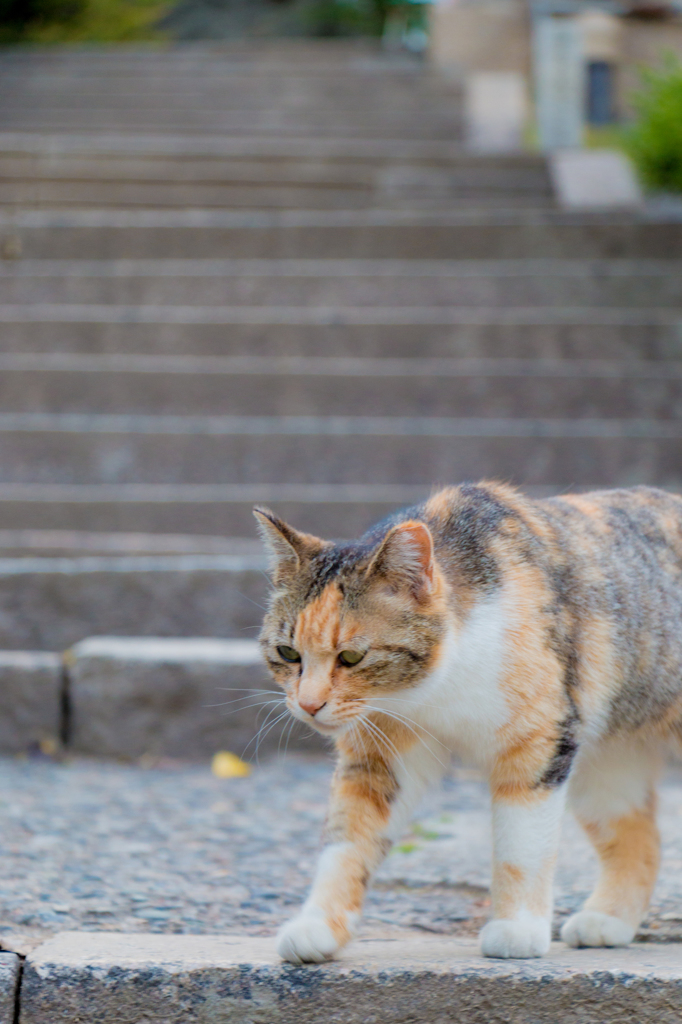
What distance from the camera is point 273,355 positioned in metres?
5.47

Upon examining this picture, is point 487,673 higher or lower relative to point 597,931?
higher

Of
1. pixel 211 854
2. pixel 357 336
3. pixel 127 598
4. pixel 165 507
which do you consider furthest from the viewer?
pixel 357 336

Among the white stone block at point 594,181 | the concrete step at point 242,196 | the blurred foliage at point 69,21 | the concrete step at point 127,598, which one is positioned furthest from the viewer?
the blurred foliage at point 69,21

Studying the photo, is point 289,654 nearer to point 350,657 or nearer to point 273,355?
point 350,657

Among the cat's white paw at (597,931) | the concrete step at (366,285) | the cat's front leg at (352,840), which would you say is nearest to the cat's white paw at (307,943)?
the cat's front leg at (352,840)

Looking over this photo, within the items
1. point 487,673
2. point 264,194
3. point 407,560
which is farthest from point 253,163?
point 487,673

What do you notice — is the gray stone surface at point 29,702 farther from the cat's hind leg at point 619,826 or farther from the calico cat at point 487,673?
the cat's hind leg at point 619,826

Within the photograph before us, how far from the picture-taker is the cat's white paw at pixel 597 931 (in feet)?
6.44

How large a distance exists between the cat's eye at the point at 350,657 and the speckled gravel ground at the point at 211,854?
71cm

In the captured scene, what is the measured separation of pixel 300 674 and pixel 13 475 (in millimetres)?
3236

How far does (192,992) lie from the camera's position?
1.69 metres

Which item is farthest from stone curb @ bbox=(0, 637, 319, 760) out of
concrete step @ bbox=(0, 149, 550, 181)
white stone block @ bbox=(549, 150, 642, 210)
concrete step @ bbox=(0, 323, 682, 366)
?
concrete step @ bbox=(0, 149, 550, 181)

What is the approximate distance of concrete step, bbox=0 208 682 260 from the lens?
6.15 metres

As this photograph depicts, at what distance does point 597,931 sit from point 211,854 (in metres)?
1.05
